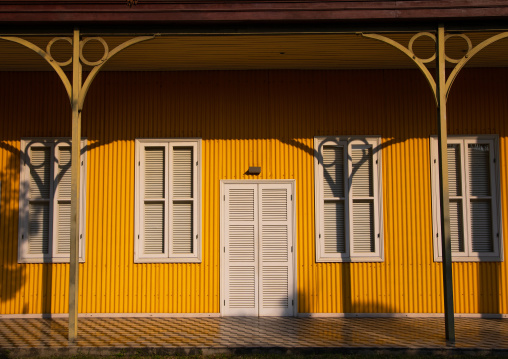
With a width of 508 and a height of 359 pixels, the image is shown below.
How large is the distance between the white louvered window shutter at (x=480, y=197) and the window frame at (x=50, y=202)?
6422 mm

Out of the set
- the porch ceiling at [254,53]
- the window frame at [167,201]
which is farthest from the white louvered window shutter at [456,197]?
the window frame at [167,201]

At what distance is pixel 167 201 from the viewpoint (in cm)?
942

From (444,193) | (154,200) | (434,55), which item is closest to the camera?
(444,193)

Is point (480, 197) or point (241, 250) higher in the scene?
point (480, 197)

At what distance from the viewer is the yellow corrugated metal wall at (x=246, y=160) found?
925 centimetres

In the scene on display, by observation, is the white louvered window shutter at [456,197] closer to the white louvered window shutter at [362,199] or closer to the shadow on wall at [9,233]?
the white louvered window shutter at [362,199]

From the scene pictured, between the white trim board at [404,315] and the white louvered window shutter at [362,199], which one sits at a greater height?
the white louvered window shutter at [362,199]

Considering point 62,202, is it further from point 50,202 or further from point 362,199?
point 362,199

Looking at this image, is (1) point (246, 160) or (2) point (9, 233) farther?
(1) point (246, 160)

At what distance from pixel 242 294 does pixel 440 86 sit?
4.46 m

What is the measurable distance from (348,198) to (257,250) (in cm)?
174

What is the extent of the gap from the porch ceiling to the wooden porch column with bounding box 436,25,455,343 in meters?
0.75

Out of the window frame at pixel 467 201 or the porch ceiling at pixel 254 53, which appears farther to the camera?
the window frame at pixel 467 201

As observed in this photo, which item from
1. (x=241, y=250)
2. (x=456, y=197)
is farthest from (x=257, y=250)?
(x=456, y=197)
